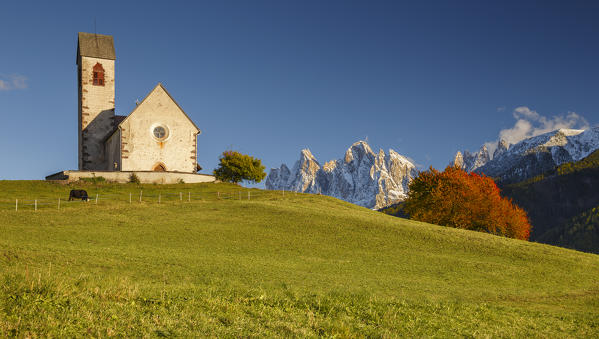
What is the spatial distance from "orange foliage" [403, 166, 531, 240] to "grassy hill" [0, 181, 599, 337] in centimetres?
2298

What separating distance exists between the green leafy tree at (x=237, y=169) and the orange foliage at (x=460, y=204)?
2696 cm

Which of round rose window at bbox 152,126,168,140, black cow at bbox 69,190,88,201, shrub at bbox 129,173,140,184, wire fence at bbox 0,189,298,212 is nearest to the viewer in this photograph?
wire fence at bbox 0,189,298,212

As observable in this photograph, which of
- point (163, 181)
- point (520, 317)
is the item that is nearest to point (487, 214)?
point (163, 181)

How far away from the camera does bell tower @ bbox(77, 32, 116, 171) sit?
250ft

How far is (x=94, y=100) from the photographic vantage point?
77.4 metres

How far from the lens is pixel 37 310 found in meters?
8.99

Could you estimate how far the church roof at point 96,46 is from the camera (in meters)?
78.1

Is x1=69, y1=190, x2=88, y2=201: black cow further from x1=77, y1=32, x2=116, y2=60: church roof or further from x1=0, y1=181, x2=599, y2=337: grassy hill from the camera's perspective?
x1=77, y1=32, x2=116, y2=60: church roof

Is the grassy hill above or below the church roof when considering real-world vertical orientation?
below

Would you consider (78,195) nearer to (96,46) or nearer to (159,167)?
(159,167)

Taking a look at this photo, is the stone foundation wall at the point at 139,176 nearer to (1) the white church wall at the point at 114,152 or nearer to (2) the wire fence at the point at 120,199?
(1) the white church wall at the point at 114,152

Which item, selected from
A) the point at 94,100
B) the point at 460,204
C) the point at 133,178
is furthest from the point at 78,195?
the point at 460,204

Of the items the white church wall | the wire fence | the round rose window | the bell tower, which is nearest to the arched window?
the bell tower

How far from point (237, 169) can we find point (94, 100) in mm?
28505
